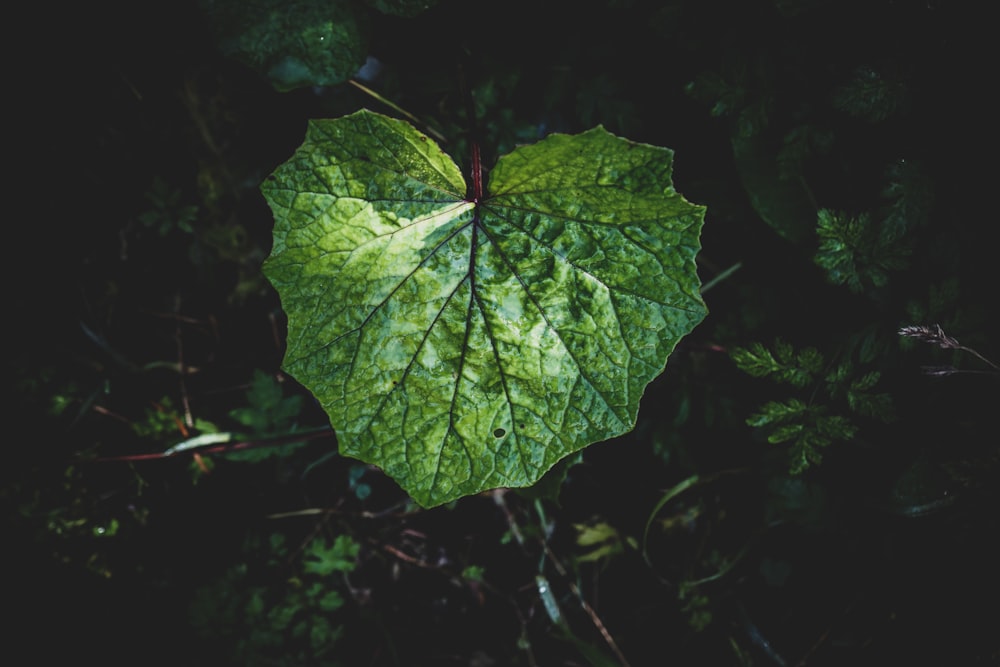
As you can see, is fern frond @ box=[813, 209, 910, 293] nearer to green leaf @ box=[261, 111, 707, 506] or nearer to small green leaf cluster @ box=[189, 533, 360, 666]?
green leaf @ box=[261, 111, 707, 506]

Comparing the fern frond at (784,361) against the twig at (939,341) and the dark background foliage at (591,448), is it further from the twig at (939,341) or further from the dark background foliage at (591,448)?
the twig at (939,341)

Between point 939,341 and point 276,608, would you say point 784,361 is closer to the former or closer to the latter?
point 939,341

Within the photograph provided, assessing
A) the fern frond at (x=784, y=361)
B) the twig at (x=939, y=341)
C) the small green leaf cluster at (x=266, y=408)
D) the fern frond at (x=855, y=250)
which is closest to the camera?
the twig at (x=939, y=341)

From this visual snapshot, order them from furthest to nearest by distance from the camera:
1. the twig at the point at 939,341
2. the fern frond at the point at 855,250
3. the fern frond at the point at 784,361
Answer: the fern frond at the point at 784,361 < the fern frond at the point at 855,250 < the twig at the point at 939,341

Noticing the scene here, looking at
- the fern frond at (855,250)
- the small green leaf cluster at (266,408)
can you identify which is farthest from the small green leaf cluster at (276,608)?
the fern frond at (855,250)

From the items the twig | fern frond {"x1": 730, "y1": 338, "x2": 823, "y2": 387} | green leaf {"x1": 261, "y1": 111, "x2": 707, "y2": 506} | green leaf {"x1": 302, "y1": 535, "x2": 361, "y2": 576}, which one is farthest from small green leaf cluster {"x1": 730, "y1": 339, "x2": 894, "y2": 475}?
green leaf {"x1": 302, "y1": 535, "x2": 361, "y2": 576}

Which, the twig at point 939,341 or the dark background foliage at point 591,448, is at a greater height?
the dark background foliage at point 591,448
